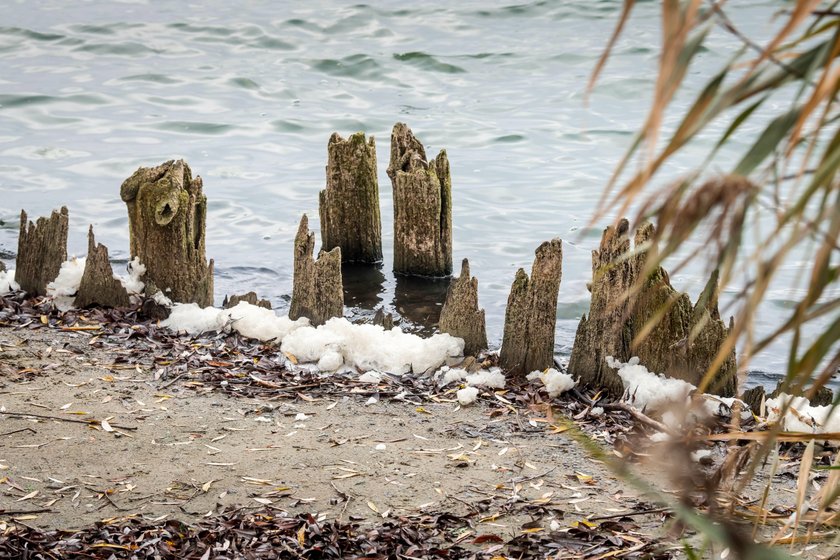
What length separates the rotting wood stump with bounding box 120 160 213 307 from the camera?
6.99 m

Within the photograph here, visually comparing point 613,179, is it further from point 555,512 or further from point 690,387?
point 690,387

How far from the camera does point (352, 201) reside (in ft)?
29.9

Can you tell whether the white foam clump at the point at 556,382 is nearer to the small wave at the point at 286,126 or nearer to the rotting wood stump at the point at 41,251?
the rotting wood stump at the point at 41,251

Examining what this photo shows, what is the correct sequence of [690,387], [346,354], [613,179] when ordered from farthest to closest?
[346,354]
[690,387]
[613,179]

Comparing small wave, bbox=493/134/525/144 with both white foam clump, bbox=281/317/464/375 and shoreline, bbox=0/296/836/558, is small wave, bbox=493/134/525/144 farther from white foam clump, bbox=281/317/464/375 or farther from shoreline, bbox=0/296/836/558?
shoreline, bbox=0/296/836/558

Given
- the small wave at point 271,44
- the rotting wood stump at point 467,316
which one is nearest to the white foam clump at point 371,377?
the rotting wood stump at point 467,316

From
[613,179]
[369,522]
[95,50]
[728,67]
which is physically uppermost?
[95,50]

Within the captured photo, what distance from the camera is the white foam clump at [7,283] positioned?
7.41 m

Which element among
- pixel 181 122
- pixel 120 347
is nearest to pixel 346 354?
pixel 120 347

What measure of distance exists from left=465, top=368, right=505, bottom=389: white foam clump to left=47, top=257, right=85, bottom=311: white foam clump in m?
3.07

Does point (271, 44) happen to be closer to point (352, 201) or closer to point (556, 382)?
point (352, 201)

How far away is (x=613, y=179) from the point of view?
59.2 inches

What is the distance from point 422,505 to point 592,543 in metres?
0.82

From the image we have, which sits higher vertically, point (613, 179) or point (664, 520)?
point (613, 179)
